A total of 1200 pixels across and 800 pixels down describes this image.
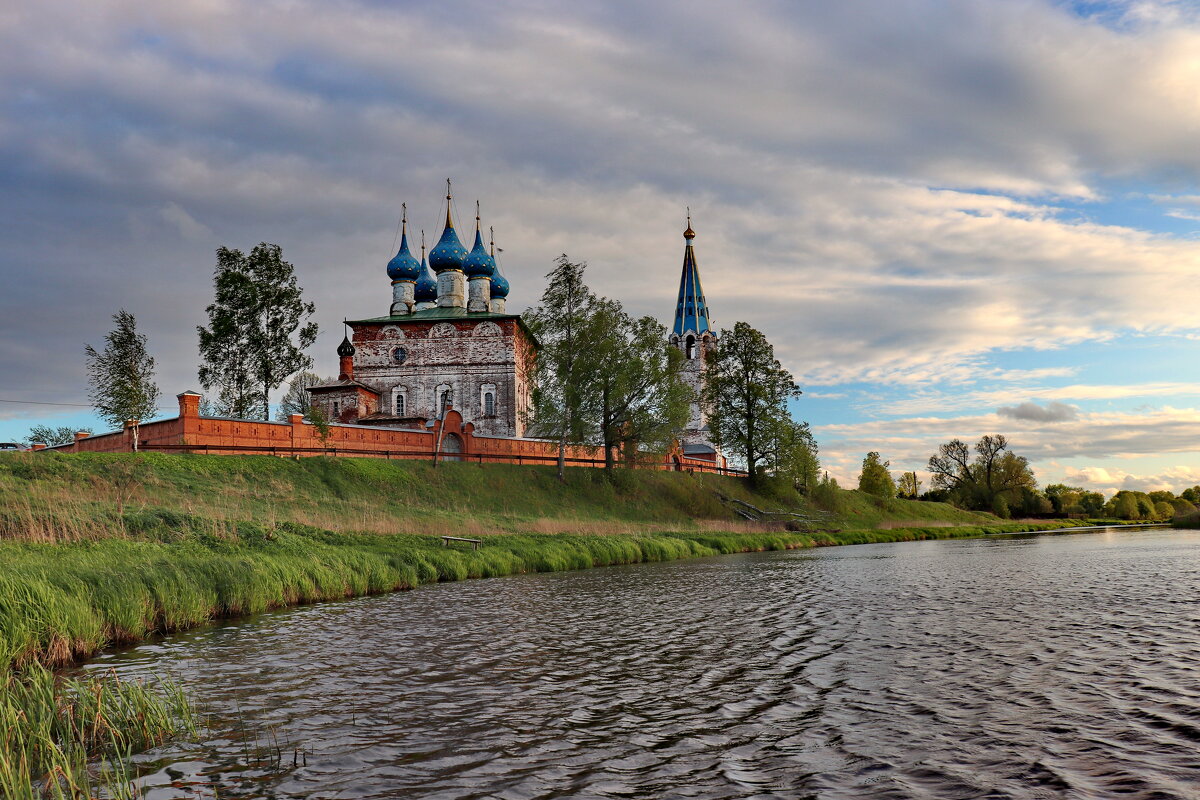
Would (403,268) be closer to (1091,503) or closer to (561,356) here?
(561,356)

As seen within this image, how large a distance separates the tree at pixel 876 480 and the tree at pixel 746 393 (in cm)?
1584

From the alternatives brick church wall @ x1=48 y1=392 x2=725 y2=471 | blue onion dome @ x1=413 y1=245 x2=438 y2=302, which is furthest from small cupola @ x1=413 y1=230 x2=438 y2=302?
brick church wall @ x1=48 y1=392 x2=725 y2=471

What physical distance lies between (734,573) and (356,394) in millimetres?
38967

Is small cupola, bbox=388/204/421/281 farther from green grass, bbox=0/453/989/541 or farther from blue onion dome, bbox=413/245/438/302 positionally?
green grass, bbox=0/453/989/541

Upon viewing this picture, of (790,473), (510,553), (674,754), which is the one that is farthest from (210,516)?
(790,473)

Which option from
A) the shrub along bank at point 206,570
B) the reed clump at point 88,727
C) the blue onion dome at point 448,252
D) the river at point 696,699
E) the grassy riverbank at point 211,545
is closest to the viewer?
the reed clump at point 88,727

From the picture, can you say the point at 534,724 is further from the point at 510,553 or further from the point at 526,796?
the point at 510,553

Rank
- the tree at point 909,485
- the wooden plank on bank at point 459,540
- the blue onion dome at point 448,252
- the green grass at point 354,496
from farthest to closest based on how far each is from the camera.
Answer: the tree at point 909,485 → the blue onion dome at point 448,252 → the wooden plank on bank at point 459,540 → the green grass at point 354,496

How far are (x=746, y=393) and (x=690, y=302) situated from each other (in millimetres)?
40591

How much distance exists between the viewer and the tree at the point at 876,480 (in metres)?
69.1

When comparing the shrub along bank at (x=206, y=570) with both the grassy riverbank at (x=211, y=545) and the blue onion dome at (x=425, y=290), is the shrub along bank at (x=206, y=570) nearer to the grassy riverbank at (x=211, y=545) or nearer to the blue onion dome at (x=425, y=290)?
the grassy riverbank at (x=211, y=545)

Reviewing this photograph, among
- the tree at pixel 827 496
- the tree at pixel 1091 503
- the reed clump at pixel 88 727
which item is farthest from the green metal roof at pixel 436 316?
the tree at pixel 1091 503

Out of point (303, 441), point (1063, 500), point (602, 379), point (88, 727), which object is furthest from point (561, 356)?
point (1063, 500)

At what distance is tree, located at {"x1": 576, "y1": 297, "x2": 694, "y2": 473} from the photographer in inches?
1794
